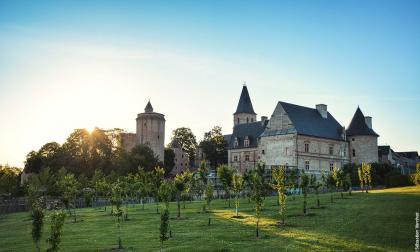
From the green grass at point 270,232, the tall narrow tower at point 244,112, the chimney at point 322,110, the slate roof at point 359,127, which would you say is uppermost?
the tall narrow tower at point 244,112

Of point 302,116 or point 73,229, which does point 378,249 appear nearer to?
point 73,229

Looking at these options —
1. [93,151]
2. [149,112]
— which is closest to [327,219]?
[93,151]

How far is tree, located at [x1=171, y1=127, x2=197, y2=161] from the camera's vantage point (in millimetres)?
149375

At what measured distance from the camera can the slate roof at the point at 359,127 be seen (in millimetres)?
82750

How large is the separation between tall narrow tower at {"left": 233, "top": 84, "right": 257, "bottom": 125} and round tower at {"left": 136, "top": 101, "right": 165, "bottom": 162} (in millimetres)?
20697

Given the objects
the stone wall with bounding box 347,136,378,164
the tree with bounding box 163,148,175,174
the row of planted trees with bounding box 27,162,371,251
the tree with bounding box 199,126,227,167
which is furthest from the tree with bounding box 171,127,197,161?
the row of planted trees with bounding box 27,162,371,251

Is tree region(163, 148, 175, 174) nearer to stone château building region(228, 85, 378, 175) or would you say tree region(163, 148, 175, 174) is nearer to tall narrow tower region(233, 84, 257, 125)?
tall narrow tower region(233, 84, 257, 125)

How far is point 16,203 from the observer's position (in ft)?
219

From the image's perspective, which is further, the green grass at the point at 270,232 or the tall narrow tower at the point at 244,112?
the tall narrow tower at the point at 244,112

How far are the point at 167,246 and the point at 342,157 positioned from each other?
62.2 m

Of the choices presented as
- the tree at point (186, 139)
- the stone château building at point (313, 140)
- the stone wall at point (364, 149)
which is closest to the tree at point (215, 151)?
the stone château building at point (313, 140)

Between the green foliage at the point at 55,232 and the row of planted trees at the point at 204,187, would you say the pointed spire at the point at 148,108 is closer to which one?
the row of planted trees at the point at 204,187

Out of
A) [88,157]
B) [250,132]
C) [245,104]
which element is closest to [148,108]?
[88,157]

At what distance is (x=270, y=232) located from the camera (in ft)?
94.2
